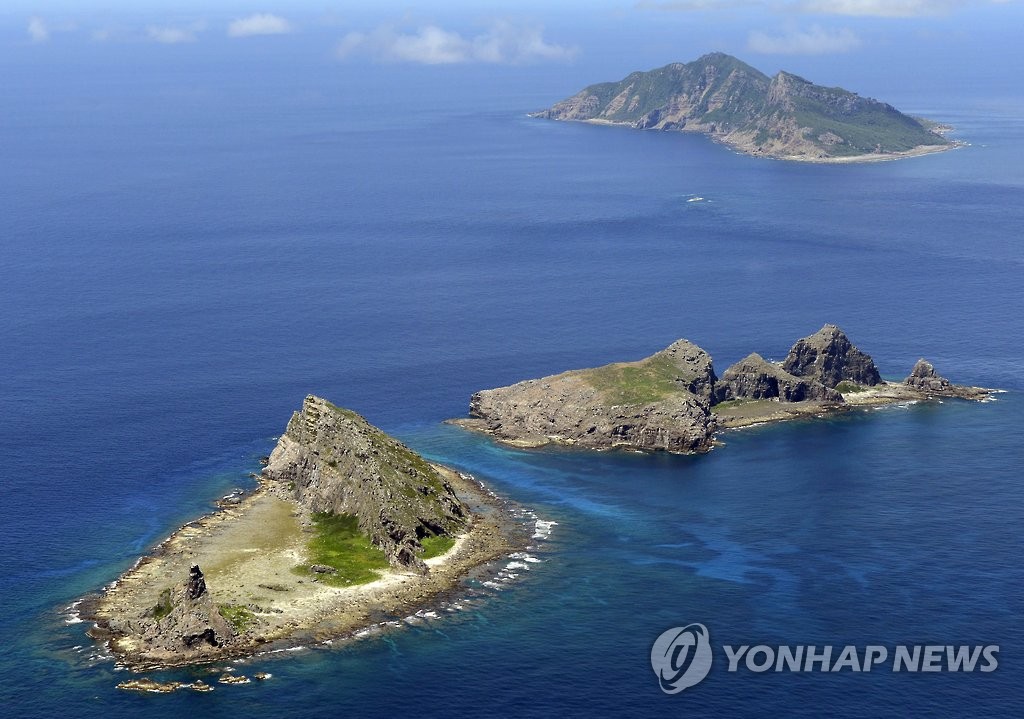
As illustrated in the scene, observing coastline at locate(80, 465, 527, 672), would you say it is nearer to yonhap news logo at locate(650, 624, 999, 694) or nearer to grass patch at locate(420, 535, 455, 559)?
grass patch at locate(420, 535, 455, 559)

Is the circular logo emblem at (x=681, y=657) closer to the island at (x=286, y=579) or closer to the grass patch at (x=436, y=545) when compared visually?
the island at (x=286, y=579)

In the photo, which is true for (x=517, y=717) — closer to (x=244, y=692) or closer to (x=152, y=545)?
(x=244, y=692)

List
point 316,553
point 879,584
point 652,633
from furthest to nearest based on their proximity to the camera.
→ 1. point 316,553
2. point 879,584
3. point 652,633

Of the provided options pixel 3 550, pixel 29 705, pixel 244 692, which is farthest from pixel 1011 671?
pixel 3 550

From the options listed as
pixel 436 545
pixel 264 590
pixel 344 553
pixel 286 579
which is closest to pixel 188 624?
pixel 264 590

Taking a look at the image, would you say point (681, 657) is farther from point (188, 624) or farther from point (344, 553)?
point (188, 624)

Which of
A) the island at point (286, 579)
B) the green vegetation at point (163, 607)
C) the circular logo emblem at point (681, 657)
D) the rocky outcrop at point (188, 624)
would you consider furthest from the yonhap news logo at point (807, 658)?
the green vegetation at point (163, 607)

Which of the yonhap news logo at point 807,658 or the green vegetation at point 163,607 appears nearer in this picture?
the yonhap news logo at point 807,658
